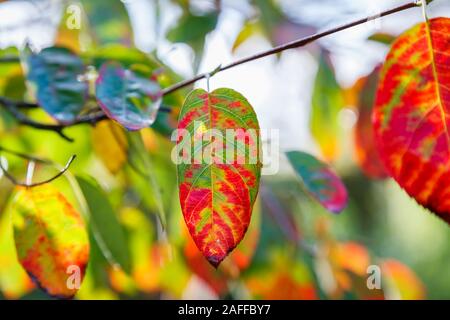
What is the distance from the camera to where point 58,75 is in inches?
32.3

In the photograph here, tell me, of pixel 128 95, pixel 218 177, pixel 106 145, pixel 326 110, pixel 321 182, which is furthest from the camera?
pixel 326 110

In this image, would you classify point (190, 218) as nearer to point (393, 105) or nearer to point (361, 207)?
point (393, 105)

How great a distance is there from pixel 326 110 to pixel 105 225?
569mm

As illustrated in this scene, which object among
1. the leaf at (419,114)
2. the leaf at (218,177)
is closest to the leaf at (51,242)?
the leaf at (218,177)

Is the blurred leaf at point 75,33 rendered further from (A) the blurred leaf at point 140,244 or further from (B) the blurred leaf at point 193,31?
(A) the blurred leaf at point 140,244

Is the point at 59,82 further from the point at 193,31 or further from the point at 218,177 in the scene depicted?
the point at 193,31

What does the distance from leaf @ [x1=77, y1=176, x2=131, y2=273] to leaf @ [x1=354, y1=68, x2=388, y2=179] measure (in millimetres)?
475

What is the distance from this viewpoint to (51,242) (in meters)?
0.75

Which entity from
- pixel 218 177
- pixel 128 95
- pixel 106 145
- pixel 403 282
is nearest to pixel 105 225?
pixel 106 145

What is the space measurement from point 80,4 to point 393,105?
0.91 meters

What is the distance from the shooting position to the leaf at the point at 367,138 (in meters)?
1.15

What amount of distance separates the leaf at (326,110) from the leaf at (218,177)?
28.0 inches

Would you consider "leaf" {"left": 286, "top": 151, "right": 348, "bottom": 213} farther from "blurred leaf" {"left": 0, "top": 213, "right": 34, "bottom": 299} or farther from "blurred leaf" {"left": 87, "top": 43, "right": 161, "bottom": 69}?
"blurred leaf" {"left": 0, "top": 213, "right": 34, "bottom": 299}

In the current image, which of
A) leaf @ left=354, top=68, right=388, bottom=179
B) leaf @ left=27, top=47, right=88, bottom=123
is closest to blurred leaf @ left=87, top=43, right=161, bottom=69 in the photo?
leaf @ left=27, top=47, right=88, bottom=123
